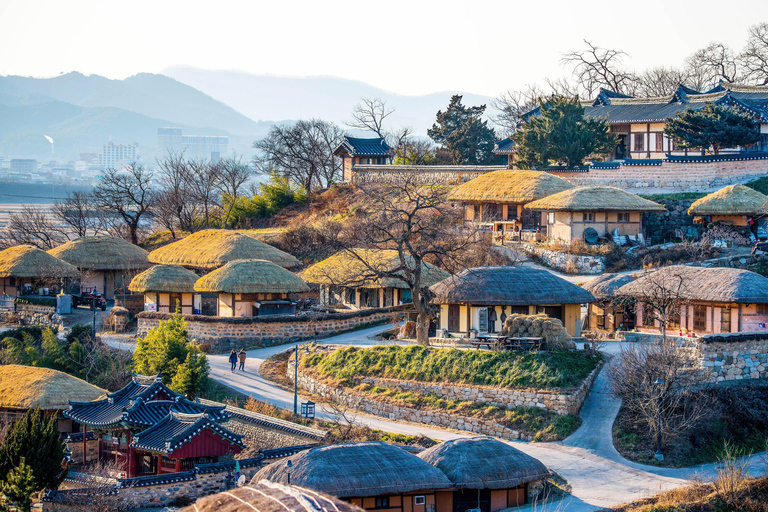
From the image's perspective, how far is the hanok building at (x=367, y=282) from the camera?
128 ft

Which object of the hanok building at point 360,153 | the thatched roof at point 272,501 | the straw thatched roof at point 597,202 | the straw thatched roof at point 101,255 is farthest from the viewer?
the hanok building at point 360,153

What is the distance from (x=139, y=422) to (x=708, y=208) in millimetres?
26577

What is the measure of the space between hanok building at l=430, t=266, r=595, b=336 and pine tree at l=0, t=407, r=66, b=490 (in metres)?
13.5

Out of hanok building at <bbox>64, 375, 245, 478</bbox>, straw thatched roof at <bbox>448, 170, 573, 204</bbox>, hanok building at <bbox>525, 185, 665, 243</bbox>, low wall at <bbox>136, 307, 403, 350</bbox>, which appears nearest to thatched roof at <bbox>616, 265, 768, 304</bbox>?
hanok building at <bbox>525, 185, 665, 243</bbox>

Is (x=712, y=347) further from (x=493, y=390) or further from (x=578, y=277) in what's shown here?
(x=578, y=277)

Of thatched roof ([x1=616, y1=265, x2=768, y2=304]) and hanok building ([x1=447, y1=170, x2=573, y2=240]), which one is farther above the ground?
hanok building ([x1=447, y1=170, x2=573, y2=240])

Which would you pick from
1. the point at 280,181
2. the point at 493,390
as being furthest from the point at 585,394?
the point at 280,181

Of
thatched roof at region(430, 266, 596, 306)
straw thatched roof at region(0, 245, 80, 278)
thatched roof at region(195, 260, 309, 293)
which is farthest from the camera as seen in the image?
straw thatched roof at region(0, 245, 80, 278)

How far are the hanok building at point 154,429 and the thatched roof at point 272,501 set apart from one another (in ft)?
57.9

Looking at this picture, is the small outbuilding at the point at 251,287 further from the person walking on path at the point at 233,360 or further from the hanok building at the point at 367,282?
the person walking on path at the point at 233,360

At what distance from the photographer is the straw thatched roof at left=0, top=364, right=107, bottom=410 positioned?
94.8 ft

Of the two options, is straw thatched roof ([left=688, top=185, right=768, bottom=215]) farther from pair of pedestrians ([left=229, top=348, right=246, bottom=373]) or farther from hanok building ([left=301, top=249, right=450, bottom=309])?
pair of pedestrians ([left=229, top=348, right=246, bottom=373])

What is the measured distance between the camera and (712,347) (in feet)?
90.4

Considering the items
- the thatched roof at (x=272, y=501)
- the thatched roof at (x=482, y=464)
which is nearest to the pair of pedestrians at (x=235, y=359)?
the thatched roof at (x=482, y=464)
